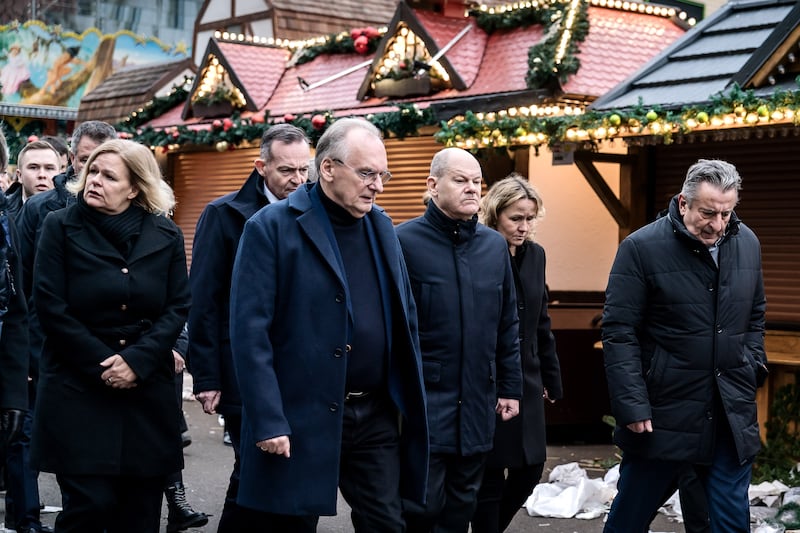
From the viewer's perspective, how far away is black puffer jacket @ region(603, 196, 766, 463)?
18.7ft

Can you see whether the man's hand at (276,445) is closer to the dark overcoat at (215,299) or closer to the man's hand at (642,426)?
the dark overcoat at (215,299)

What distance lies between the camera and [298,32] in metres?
20.5

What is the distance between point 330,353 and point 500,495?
7.08 feet

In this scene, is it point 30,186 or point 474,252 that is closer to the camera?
point 474,252

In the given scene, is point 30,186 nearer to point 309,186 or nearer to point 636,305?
point 309,186

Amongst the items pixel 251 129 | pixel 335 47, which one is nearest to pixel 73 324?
pixel 251 129

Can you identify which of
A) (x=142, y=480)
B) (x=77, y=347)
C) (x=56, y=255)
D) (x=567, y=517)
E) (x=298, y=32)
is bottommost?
(x=567, y=517)

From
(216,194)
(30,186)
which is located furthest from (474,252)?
(216,194)

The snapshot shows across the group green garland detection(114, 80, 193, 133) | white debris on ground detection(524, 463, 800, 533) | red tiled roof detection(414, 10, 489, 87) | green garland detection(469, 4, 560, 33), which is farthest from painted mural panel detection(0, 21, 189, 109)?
white debris on ground detection(524, 463, 800, 533)

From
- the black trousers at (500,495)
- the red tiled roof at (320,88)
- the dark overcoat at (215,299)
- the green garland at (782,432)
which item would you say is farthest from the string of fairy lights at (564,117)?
the dark overcoat at (215,299)

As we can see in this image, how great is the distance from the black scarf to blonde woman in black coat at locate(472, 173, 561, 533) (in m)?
2.04

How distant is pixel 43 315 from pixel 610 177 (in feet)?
27.4

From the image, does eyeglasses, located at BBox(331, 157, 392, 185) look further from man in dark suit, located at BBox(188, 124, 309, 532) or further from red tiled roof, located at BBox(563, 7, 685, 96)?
red tiled roof, located at BBox(563, 7, 685, 96)

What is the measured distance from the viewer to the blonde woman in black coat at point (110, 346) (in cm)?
515
